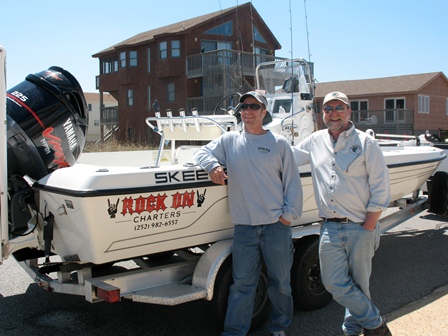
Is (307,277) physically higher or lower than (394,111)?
lower

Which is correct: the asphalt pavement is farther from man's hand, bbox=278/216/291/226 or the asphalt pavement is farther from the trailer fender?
man's hand, bbox=278/216/291/226

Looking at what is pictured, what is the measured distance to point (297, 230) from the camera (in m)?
4.51

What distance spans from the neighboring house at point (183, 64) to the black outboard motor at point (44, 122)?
A: 2204cm

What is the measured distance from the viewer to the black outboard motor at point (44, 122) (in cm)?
393

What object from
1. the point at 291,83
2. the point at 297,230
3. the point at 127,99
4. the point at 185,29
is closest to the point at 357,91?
the point at 185,29

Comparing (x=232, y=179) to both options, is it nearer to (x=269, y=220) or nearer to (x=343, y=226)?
(x=269, y=220)

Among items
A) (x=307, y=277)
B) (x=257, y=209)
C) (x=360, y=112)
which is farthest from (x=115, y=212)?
(x=360, y=112)

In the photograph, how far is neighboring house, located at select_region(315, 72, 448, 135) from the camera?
32.7m

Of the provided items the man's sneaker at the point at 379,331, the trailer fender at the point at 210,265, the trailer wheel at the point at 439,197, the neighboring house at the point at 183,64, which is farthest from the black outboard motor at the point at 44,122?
the neighboring house at the point at 183,64

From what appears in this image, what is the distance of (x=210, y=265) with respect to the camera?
385cm

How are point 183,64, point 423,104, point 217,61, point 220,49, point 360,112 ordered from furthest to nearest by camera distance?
point 423,104, point 360,112, point 183,64, point 220,49, point 217,61

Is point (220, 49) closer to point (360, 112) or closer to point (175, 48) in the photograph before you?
point (175, 48)

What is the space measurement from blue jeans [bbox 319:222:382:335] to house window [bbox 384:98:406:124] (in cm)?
3018

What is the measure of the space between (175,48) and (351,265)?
28.4 m
